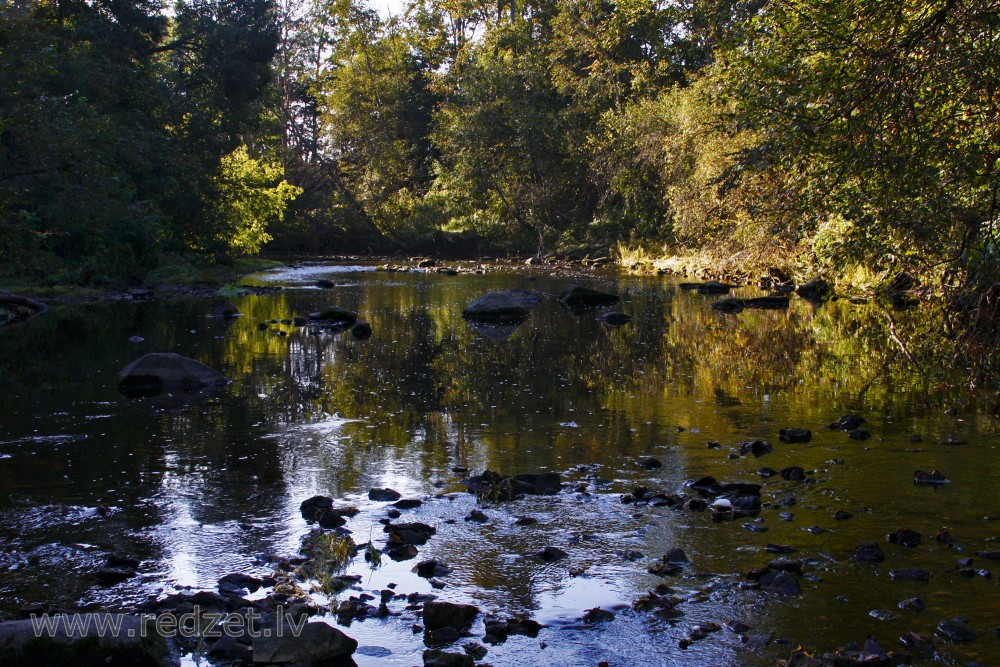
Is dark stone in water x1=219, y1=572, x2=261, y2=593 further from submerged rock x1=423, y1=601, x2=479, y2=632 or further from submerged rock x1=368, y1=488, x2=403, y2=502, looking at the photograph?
submerged rock x1=368, y1=488, x2=403, y2=502

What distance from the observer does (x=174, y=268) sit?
106ft

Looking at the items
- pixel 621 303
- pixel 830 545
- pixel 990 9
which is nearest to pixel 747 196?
pixel 990 9

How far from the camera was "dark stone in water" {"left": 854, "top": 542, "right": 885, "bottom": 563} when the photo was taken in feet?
19.2

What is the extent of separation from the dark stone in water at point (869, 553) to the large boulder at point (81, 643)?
4.38m

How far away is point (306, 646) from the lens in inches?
179

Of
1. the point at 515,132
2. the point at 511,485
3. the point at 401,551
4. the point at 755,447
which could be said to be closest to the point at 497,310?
the point at 755,447

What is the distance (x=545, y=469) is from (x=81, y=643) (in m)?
4.77

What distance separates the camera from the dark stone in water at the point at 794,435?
30.0 ft

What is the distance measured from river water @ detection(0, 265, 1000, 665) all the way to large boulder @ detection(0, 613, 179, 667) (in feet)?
3.11

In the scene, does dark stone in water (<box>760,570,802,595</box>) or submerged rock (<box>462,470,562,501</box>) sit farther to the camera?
submerged rock (<box>462,470,562,501</box>)

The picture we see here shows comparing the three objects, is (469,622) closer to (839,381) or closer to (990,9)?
(990,9)

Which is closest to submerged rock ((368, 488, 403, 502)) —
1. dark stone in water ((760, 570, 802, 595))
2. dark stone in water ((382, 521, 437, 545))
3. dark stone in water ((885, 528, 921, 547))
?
dark stone in water ((382, 521, 437, 545))

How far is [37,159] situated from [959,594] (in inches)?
872

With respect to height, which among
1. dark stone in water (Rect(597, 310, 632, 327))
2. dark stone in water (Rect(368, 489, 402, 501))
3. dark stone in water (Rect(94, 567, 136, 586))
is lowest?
dark stone in water (Rect(94, 567, 136, 586))
